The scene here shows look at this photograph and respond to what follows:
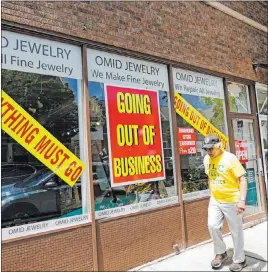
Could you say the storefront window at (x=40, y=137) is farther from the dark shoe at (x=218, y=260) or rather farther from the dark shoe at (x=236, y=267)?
the dark shoe at (x=236, y=267)

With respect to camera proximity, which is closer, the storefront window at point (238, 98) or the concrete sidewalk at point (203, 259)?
the concrete sidewalk at point (203, 259)

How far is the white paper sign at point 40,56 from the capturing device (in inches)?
148

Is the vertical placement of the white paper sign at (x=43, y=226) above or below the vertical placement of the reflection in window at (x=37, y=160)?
below

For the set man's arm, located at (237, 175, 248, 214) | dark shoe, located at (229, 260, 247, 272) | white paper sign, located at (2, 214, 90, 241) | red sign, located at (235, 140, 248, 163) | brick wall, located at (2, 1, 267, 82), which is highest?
brick wall, located at (2, 1, 267, 82)

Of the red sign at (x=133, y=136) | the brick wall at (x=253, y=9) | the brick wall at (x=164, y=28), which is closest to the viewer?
the brick wall at (x=164, y=28)

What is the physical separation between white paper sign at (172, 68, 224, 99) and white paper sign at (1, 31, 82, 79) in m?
2.00

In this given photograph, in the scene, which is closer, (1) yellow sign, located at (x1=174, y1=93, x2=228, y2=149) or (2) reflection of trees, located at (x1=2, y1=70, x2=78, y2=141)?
(2) reflection of trees, located at (x1=2, y1=70, x2=78, y2=141)

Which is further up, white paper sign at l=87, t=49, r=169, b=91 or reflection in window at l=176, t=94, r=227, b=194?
white paper sign at l=87, t=49, r=169, b=91

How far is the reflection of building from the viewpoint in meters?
3.83

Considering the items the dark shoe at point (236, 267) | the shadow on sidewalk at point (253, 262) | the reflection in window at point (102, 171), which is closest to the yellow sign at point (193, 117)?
the reflection in window at point (102, 171)

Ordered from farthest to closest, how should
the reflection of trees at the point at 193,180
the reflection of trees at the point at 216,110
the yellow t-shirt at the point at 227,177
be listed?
the reflection of trees at the point at 216,110 < the reflection of trees at the point at 193,180 < the yellow t-shirt at the point at 227,177

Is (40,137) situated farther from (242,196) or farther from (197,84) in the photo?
(197,84)

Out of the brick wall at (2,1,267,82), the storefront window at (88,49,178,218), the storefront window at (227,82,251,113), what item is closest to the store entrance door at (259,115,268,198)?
the storefront window at (227,82,251,113)

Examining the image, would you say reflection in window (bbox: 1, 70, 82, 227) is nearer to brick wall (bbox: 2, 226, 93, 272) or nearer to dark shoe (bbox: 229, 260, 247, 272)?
brick wall (bbox: 2, 226, 93, 272)
